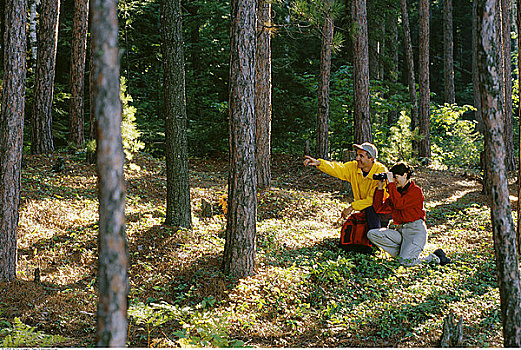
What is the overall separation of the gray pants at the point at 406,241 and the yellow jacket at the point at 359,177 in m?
0.58

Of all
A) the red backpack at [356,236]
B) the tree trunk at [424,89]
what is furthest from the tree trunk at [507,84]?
the red backpack at [356,236]

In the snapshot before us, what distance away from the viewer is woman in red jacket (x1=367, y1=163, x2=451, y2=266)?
7.57m

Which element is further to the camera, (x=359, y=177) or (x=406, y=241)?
(x=359, y=177)

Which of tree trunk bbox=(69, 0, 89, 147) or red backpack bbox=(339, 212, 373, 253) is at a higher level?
tree trunk bbox=(69, 0, 89, 147)

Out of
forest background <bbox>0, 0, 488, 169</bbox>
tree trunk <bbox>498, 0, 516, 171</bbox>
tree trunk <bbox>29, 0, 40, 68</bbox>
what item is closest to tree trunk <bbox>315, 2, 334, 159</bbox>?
forest background <bbox>0, 0, 488, 169</bbox>

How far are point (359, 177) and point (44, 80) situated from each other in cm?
1006

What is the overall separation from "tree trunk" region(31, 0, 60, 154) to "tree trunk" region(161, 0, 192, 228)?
22.1ft

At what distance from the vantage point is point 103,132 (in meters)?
2.80

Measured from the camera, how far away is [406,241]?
25.4 ft

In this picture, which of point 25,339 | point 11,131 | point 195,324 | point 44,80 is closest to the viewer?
point 25,339

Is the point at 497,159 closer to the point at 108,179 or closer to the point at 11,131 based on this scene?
the point at 108,179

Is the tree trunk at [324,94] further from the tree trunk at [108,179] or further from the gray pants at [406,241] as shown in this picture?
the tree trunk at [108,179]

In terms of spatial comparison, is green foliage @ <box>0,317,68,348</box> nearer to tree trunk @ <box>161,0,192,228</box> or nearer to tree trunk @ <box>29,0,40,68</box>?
tree trunk @ <box>161,0,192,228</box>

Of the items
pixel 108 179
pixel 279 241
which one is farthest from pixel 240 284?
pixel 108 179
